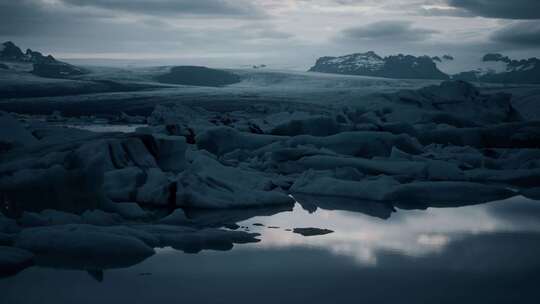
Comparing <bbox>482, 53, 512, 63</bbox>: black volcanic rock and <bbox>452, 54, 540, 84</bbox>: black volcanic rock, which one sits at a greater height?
<bbox>482, 53, 512, 63</bbox>: black volcanic rock

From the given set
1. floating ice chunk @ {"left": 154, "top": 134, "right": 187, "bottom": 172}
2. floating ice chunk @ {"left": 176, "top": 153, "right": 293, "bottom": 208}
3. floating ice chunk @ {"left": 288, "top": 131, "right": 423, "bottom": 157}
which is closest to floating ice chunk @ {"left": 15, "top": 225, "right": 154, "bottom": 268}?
floating ice chunk @ {"left": 176, "top": 153, "right": 293, "bottom": 208}

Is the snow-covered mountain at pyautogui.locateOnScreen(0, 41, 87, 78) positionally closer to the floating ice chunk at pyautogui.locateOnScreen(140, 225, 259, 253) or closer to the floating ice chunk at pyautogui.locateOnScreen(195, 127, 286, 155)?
the floating ice chunk at pyautogui.locateOnScreen(195, 127, 286, 155)

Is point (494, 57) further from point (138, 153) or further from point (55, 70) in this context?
point (138, 153)

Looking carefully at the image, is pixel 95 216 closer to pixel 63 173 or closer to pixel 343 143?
pixel 63 173

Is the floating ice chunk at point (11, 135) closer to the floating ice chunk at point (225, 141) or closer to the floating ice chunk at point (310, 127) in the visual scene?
the floating ice chunk at point (225, 141)

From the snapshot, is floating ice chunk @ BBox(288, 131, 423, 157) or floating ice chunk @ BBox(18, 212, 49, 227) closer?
floating ice chunk @ BBox(18, 212, 49, 227)

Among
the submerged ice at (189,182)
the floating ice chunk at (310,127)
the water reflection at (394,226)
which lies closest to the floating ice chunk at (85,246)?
the submerged ice at (189,182)
